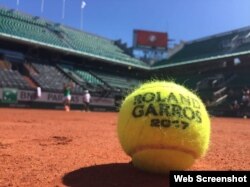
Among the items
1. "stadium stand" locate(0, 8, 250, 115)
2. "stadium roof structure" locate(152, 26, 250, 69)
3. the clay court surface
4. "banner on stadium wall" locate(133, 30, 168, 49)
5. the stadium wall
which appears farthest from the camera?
"banner on stadium wall" locate(133, 30, 168, 49)

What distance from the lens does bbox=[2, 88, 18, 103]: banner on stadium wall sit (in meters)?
22.8

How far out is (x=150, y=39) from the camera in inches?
1825

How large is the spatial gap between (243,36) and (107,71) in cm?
1482

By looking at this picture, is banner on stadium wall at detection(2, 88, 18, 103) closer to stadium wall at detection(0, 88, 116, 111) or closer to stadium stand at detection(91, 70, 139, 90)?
stadium wall at detection(0, 88, 116, 111)

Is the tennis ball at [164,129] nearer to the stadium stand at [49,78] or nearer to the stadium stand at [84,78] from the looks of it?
the stadium stand at [49,78]

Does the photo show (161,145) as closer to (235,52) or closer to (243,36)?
(235,52)

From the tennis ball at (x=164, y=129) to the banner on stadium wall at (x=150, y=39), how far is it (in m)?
42.3

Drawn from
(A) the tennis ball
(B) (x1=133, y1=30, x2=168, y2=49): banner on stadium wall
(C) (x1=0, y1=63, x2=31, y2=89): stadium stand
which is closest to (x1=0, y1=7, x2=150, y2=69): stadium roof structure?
(C) (x1=0, y1=63, x2=31, y2=89): stadium stand

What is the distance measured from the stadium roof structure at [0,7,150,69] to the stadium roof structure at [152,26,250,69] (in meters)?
4.35

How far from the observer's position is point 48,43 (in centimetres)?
3030

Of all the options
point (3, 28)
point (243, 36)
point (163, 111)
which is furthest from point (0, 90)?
point (243, 36)

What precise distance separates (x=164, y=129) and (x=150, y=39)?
43700 millimetres

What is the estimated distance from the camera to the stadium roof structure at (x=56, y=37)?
1142 inches

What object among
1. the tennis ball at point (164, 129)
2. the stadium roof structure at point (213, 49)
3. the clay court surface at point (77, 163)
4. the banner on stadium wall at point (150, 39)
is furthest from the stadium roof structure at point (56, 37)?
the tennis ball at point (164, 129)
